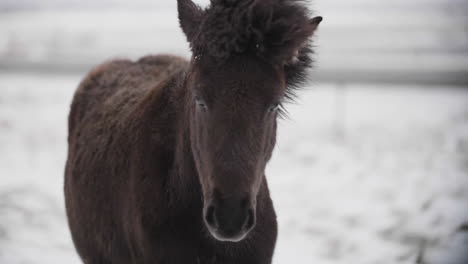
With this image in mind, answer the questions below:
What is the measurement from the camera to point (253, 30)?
2254mm

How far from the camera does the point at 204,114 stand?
2355mm

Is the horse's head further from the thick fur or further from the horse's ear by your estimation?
the thick fur

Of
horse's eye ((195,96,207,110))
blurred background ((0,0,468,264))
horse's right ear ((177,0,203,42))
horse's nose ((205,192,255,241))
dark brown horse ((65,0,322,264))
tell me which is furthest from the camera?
blurred background ((0,0,468,264))

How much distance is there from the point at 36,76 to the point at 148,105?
13116 mm

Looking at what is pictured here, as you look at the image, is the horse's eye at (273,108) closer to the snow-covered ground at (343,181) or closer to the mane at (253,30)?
the mane at (253,30)

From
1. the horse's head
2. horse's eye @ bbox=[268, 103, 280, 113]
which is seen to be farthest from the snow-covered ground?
the horse's head

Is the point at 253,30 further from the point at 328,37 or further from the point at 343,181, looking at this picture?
the point at 328,37

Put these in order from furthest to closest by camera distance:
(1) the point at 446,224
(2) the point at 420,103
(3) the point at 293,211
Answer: (2) the point at 420,103 → (3) the point at 293,211 → (1) the point at 446,224

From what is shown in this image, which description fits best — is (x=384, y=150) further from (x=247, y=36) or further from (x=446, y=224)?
(x=247, y=36)

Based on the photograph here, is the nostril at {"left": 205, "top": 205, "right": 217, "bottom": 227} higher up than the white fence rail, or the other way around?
the white fence rail

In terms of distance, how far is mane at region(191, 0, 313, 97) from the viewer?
7.43ft

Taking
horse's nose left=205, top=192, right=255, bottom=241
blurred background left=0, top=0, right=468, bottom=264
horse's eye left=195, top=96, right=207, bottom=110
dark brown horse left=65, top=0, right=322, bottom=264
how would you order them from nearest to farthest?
horse's nose left=205, top=192, right=255, bottom=241 → dark brown horse left=65, top=0, right=322, bottom=264 → horse's eye left=195, top=96, right=207, bottom=110 → blurred background left=0, top=0, right=468, bottom=264

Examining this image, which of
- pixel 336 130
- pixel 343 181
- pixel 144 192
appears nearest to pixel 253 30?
pixel 144 192

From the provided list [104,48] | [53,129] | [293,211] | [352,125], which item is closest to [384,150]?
[352,125]
